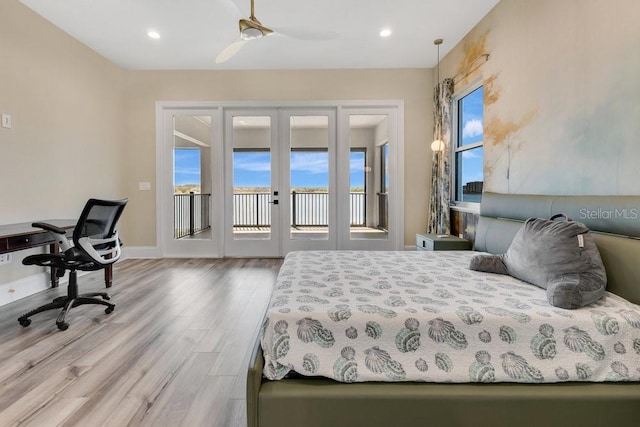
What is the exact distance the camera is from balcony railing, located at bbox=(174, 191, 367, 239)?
5035mm

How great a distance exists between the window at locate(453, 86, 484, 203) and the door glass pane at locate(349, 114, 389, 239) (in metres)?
1.05

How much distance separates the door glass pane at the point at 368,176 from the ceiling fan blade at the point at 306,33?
143 centimetres

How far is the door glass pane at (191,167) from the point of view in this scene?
4996 millimetres

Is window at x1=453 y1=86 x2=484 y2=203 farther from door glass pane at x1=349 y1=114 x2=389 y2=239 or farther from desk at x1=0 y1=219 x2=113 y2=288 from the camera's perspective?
desk at x1=0 y1=219 x2=113 y2=288

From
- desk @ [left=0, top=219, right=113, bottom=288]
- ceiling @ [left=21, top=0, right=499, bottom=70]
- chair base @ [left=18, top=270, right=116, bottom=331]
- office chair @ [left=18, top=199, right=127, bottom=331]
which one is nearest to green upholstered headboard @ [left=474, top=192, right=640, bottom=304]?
ceiling @ [left=21, top=0, right=499, bottom=70]

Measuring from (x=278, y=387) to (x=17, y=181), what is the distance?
141 inches

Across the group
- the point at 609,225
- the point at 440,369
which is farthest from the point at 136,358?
the point at 609,225

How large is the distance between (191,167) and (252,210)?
1178 mm

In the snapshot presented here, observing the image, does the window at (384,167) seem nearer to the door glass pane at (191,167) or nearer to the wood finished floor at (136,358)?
the wood finished floor at (136,358)

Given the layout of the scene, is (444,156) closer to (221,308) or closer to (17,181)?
(221,308)

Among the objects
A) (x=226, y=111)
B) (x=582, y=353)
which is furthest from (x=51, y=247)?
(x=582, y=353)

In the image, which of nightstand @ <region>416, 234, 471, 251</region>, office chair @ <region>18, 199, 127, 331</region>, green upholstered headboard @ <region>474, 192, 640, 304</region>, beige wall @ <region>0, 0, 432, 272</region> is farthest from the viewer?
nightstand @ <region>416, 234, 471, 251</region>

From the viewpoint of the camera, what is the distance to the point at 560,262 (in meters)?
1.63

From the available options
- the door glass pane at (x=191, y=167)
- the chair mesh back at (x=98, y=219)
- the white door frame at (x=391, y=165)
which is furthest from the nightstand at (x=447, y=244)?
the door glass pane at (x=191, y=167)
